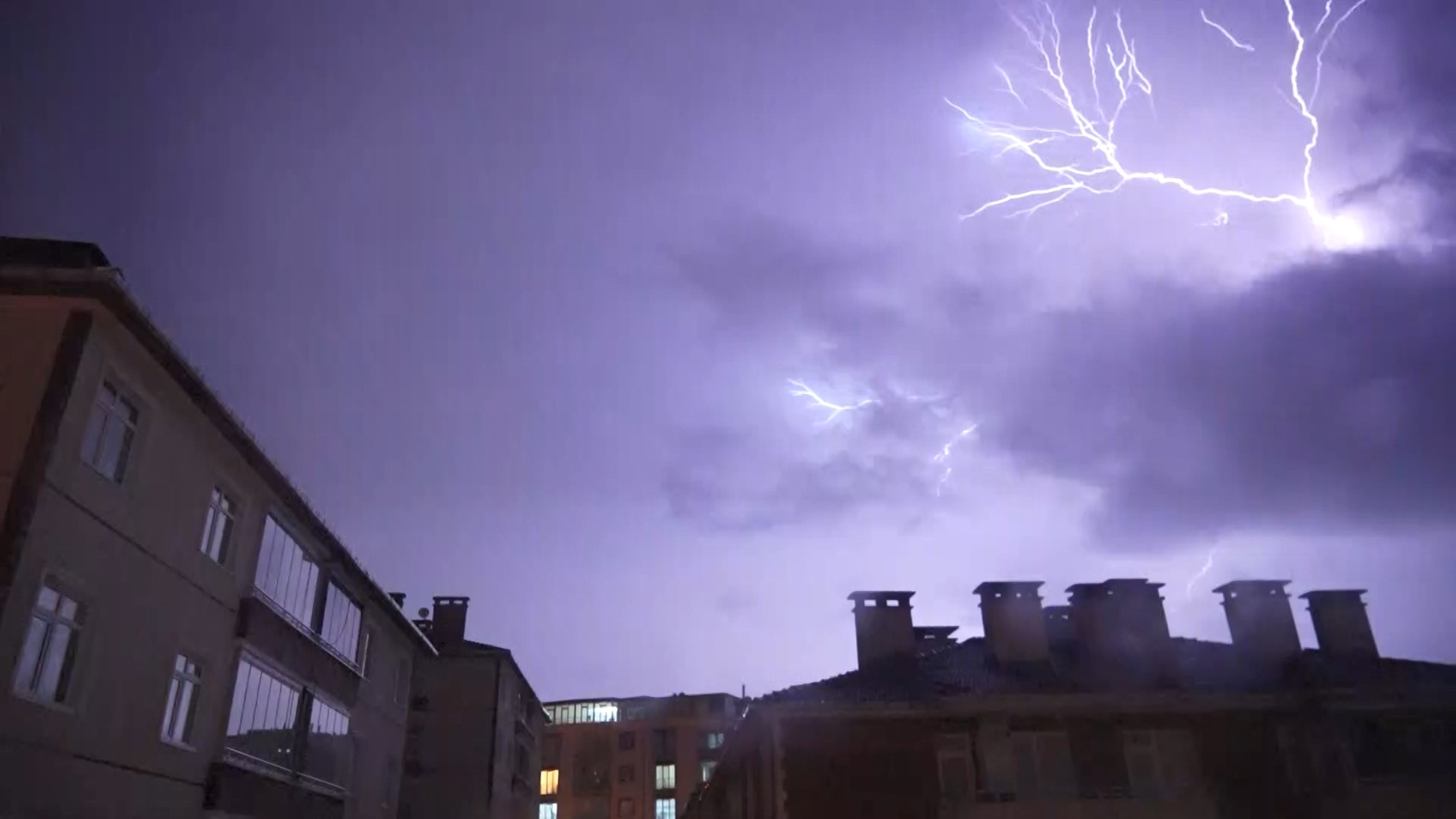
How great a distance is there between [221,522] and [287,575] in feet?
11.6

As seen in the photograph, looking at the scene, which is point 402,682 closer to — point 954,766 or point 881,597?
point 881,597

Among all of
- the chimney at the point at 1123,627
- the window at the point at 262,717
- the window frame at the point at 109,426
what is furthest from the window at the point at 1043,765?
the window frame at the point at 109,426

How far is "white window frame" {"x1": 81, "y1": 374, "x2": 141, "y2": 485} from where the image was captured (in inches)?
595

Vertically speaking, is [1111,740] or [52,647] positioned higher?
[52,647]

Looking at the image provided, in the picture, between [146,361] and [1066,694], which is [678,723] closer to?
[1066,694]

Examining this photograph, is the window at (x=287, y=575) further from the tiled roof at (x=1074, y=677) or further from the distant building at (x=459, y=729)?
the distant building at (x=459, y=729)

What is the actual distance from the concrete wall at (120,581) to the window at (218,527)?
0.19 m

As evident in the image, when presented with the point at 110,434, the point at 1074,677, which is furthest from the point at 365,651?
the point at 1074,677

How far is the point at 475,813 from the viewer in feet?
133

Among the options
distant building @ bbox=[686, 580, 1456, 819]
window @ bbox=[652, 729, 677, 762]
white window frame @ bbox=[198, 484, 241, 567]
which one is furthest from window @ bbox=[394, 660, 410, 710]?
window @ bbox=[652, 729, 677, 762]

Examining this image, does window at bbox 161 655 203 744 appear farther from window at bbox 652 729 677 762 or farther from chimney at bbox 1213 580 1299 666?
window at bbox 652 729 677 762

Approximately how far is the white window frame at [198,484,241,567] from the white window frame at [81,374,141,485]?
3035 millimetres

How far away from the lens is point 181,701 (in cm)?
1814

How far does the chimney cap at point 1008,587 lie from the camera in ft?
90.6
